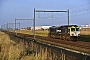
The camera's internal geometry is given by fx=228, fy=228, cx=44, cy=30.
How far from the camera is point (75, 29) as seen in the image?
41781 mm

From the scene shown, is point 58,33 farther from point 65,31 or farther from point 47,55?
point 47,55

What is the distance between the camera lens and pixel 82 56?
1292 cm

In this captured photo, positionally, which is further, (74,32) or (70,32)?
(74,32)

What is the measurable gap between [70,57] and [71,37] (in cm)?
2691

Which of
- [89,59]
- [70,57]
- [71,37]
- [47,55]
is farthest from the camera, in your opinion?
[71,37]

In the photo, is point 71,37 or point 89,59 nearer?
point 89,59

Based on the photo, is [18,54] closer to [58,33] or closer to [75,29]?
[75,29]

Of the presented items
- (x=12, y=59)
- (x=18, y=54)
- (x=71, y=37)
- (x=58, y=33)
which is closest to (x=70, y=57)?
(x=12, y=59)

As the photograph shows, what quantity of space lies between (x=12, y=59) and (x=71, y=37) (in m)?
24.2

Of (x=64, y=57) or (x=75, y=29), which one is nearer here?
(x=64, y=57)

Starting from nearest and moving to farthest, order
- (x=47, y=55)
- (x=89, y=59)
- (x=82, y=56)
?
(x=89, y=59) < (x=82, y=56) < (x=47, y=55)

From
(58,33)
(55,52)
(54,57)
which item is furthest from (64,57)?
(58,33)

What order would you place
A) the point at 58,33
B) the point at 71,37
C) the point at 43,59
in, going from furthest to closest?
the point at 58,33 → the point at 71,37 → the point at 43,59

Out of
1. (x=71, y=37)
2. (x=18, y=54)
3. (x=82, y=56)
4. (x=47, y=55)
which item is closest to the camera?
(x=82, y=56)
